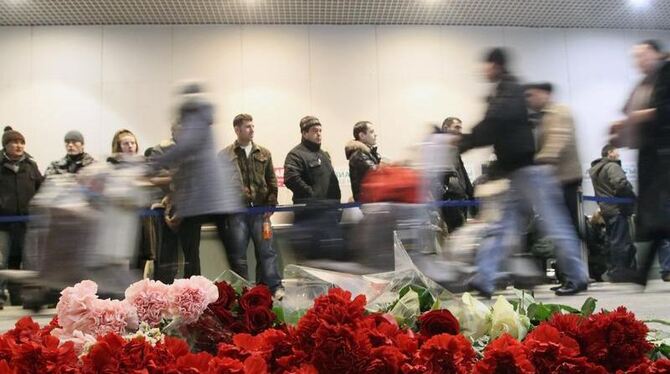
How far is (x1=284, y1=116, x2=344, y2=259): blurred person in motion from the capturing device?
4.02 m

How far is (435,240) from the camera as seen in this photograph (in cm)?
409

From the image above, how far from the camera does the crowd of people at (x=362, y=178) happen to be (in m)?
3.34

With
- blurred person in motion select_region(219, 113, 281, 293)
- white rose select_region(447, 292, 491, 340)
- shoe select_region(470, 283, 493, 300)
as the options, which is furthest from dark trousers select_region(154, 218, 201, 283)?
white rose select_region(447, 292, 491, 340)

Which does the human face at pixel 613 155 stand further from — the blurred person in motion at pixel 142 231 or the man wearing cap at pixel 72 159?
the man wearing cap at pixel 72 159

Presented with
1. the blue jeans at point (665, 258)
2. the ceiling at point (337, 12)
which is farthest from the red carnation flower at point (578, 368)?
the ceiling at point (337, 12)

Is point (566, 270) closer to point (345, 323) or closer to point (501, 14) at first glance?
point (345, 323)

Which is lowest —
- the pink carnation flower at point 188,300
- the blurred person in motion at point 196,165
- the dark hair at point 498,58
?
the pink carnation flower at point 188,300

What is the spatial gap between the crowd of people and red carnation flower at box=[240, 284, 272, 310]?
2.12m

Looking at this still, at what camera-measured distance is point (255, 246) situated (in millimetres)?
4398

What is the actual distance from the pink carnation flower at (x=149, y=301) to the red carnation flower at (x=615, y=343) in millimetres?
557

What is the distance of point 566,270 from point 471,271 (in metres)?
0.55

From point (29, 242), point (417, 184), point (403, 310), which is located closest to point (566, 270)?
point (417, 184)

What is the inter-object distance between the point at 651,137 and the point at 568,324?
271cm

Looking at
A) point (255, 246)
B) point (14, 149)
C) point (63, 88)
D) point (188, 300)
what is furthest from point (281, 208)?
point (63, 88)
